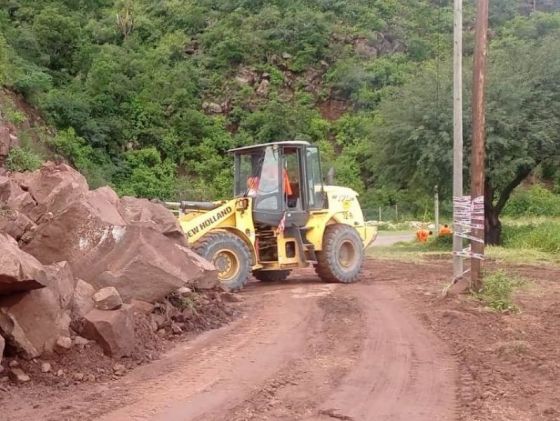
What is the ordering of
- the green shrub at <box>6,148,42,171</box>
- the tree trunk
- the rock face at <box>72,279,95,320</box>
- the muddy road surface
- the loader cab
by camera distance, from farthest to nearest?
the tree trunk < the green shrub at <box>6,148,42,171</box> < the loader cab < the rock face at <box>72,279,95,320</box> < the muddy road surface

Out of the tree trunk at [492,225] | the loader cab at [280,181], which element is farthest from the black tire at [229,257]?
the tree trunk at [492,225]

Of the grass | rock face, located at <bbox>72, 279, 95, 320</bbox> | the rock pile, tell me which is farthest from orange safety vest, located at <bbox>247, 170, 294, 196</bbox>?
the grass

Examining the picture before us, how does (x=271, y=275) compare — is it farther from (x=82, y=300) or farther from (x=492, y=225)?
(x=492, y=225)

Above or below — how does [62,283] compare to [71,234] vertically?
below

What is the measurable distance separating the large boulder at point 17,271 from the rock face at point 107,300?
2.77ft

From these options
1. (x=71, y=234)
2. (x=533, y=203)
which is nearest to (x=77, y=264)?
(x=71, y=234)

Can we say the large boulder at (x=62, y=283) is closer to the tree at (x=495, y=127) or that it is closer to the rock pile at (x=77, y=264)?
the rock pile at (x=77, y=264)

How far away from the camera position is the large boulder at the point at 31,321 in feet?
22.6

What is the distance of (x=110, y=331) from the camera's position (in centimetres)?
744

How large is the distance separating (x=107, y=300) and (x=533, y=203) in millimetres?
41371

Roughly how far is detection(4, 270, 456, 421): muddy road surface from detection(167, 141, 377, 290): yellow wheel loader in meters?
2.98

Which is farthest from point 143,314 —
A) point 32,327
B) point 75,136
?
point 75,136

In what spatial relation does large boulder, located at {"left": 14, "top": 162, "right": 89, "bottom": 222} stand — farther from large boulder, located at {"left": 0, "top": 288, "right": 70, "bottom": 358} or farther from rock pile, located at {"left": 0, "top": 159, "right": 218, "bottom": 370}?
large boulder, located at {"left": 0, "top": 288, "right": 70, "bottom": 358}

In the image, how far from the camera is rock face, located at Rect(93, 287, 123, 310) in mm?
7727
